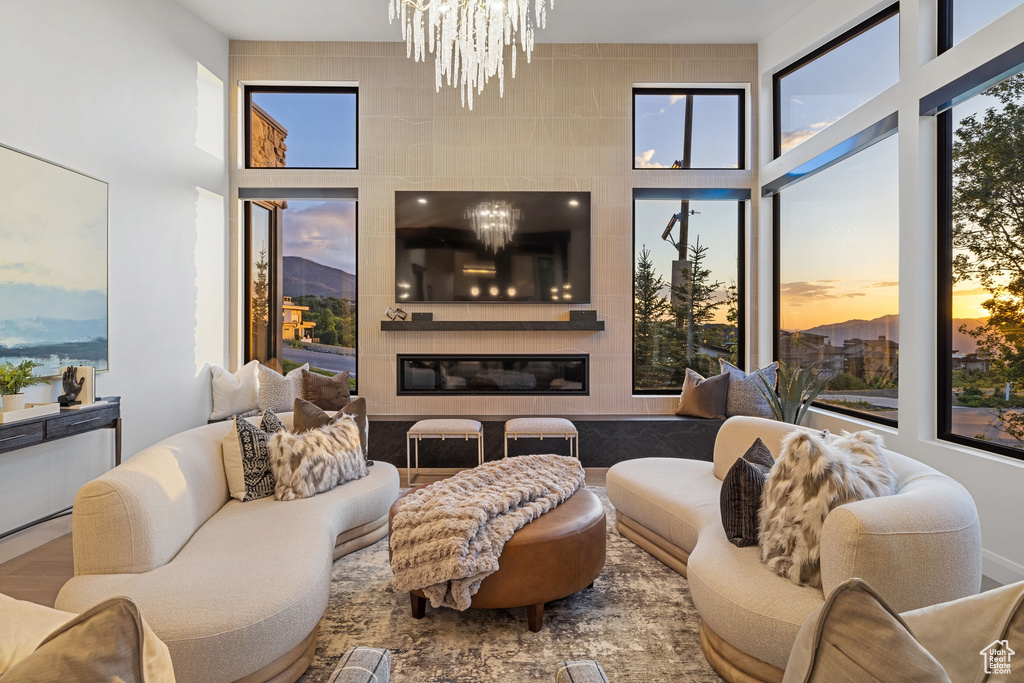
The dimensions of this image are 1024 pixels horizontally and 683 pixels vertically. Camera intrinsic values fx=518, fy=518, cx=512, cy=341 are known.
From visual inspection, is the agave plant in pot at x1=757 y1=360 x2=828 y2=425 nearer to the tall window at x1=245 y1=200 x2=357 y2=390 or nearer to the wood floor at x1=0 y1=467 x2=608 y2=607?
the tall window at x1=245 y1=200 x2=357 y2=390

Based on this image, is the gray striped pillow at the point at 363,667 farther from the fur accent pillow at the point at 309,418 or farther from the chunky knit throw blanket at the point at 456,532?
the fur accent pillow at the point at 309,418

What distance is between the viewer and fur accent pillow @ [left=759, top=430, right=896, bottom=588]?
5.59ft

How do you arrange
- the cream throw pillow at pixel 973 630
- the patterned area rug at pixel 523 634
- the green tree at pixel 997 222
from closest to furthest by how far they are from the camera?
the cream throw pillow at pixel 973 630 → the patterned area rug at pixel 523 634 → the green tree at pixel 997 222

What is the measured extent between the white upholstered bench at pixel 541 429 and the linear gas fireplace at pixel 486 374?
70cm

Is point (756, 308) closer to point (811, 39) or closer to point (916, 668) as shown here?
point (811, 39)

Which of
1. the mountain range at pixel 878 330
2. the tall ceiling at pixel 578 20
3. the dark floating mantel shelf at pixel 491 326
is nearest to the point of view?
the mountain range at pixel 878 330

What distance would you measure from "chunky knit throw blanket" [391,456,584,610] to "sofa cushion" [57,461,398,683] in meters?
0.31

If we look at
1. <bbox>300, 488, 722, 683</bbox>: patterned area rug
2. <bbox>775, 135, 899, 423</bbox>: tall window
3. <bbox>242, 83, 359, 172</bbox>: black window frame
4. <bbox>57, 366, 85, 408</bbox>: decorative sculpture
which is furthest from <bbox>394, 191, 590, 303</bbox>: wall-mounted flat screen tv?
<bbox>300, 488, 722, 683</bbox>: patterned area rug

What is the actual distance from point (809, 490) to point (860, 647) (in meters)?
1.34

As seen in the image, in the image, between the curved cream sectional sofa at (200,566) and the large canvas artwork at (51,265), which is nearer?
the curved cream sectional sofa at (200,566)

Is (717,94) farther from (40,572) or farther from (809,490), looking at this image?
(40,572)

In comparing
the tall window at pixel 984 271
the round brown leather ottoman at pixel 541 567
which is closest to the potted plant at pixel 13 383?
the round brown leather ottoman at pixel 541 567

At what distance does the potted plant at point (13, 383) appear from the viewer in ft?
8.84

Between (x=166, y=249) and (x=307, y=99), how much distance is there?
209 cm
